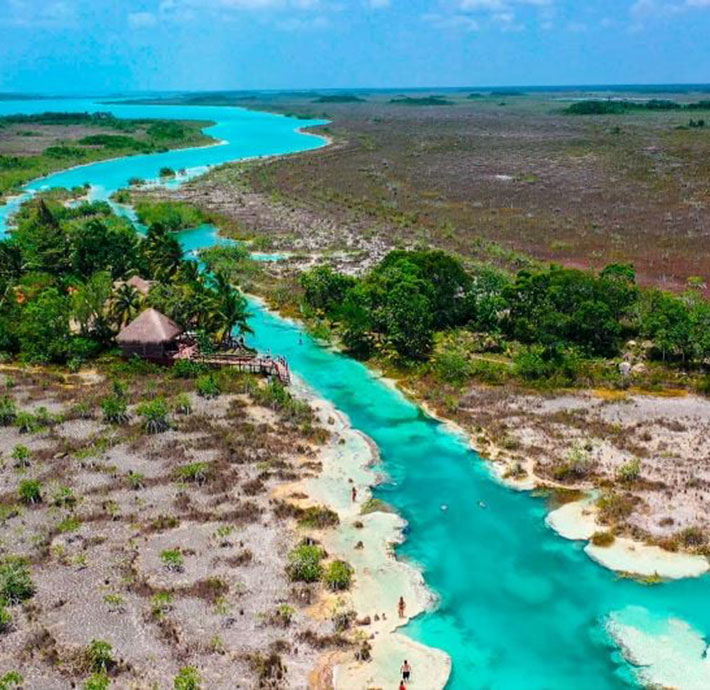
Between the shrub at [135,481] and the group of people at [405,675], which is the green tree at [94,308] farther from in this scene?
the group of people at [405,675]

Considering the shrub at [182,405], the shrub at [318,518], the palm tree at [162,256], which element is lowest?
the shrub at [318,518]

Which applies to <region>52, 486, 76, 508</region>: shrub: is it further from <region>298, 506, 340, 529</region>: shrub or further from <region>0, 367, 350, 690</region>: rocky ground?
<region>298, 506, 340, 529</region>: shrub

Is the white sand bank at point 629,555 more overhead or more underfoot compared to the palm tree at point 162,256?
more underfoot

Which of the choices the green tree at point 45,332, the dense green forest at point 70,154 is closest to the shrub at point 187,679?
the green tree at point 45,332

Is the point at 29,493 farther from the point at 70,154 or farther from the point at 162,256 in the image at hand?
the point at 70,154

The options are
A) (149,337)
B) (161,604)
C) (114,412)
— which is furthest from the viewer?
(149,337)

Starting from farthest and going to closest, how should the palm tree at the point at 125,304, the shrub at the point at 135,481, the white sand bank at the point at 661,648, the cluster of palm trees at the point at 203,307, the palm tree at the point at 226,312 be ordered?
the palm tree at the point at 125,304 < the cluster of palm trees at the point at 203,307 < the palm tree at the point at 226,312 < the shrub at the point at 135,481 < the white sand bank at the point at 661,648

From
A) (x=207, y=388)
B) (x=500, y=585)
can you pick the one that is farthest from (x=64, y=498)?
(x=500, y=585)

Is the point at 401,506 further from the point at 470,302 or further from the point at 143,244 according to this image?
the point at 143,244
